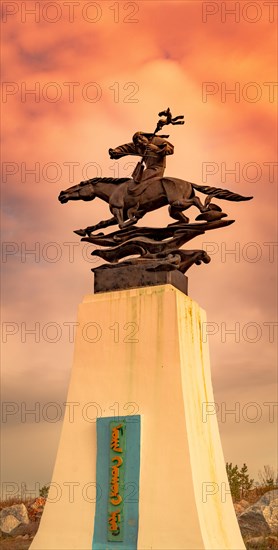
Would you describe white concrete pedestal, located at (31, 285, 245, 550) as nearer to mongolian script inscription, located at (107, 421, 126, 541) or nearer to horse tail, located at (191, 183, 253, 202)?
mongolian script inscription, located at (107, 421, 126, 541)

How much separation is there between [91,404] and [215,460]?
5.99ft

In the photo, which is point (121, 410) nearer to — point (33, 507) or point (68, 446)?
point (68, 446)

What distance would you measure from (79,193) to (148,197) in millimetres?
1229

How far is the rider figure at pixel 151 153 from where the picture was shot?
11805 mm

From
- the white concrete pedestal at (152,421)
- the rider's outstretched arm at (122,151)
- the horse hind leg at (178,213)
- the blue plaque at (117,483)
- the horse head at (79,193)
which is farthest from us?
the horse head at (79,193)

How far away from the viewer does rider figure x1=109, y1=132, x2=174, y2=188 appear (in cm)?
1180

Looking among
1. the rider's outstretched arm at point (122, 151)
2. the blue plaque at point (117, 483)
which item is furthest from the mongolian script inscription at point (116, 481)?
the rider's outstretched arm at point (122, 151)

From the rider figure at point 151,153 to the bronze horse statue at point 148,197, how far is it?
128 millimetres

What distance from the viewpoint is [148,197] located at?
1174 centimetres

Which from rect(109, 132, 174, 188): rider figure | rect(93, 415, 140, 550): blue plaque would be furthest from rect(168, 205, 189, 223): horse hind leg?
rect(93, 415, 140, 550): blue plaque

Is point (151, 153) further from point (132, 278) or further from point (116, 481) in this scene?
point (116, 481)

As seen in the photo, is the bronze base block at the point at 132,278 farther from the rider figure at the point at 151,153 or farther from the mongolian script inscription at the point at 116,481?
the mongolian script inscription at the point at 116,481

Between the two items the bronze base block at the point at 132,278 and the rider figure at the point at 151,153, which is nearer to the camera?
the bronze base block at the point at 132,278

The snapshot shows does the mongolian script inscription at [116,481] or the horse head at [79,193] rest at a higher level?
the horse head at [79,193]
